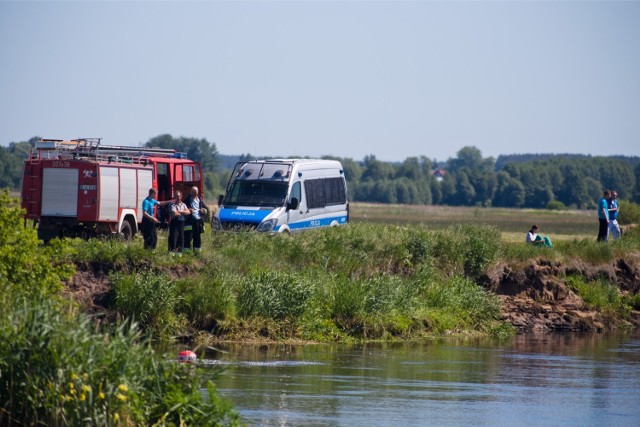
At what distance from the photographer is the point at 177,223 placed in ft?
85.0

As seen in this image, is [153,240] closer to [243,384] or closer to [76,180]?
[76,180]

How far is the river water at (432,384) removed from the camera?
1639 centimetres

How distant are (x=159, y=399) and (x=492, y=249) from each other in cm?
1920

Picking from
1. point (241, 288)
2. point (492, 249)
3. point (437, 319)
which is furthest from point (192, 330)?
point (492, 249)

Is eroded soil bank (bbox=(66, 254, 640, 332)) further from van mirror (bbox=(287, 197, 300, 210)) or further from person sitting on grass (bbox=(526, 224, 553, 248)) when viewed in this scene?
van mirror (bbox=(287, 197, 300, 210))

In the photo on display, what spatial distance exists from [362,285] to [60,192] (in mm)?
9384

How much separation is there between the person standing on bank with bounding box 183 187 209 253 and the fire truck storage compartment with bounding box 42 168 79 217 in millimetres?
5128

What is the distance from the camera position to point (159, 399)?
13.1 metres

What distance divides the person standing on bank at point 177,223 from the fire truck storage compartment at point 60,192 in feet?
16.7

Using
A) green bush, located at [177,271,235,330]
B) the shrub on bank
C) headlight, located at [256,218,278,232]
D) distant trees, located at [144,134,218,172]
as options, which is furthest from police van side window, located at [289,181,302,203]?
distant trees, located at [144,134,218,172]

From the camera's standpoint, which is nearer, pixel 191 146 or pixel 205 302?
pixel 205 302

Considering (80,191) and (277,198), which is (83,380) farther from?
(277,198)

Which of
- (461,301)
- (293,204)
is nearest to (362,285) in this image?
(461,301)

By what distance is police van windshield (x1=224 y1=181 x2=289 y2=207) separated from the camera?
1215 inches
